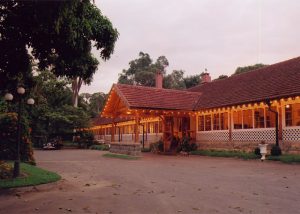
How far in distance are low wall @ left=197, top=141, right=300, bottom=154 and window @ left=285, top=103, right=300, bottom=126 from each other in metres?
1.21

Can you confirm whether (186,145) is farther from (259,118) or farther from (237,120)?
(259,118)

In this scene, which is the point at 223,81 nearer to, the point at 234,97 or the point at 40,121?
the point at 234,97

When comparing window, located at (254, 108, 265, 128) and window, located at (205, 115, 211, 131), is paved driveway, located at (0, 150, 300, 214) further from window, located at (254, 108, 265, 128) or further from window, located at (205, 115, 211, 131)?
window, located at (205, 115, 211, 131)

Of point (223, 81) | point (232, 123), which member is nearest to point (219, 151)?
point (232, 123)

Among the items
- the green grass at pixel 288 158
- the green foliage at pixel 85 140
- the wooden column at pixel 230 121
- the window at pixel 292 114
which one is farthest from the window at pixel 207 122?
the green foliage at pixel 85 140

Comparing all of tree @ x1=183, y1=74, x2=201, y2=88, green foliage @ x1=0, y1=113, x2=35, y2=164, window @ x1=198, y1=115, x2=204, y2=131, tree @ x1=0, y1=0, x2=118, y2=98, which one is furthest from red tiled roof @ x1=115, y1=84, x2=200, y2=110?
tree @ x1=183, y1=74, x2=201, y2=88

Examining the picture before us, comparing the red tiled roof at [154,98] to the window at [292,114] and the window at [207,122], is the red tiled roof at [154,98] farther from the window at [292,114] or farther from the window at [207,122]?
the window at [292,114]

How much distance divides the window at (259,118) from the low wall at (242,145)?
117 cm

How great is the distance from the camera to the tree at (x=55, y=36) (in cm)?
737

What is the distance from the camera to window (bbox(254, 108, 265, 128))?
22.1m

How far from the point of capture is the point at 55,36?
884cm

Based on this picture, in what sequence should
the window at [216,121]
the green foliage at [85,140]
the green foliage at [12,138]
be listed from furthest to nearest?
the green foliage at [85,140]
the window at [216,121]
the green foliage at [12,138]

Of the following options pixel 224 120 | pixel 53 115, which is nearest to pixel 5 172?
pixel 224 120

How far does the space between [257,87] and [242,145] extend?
4.25m
